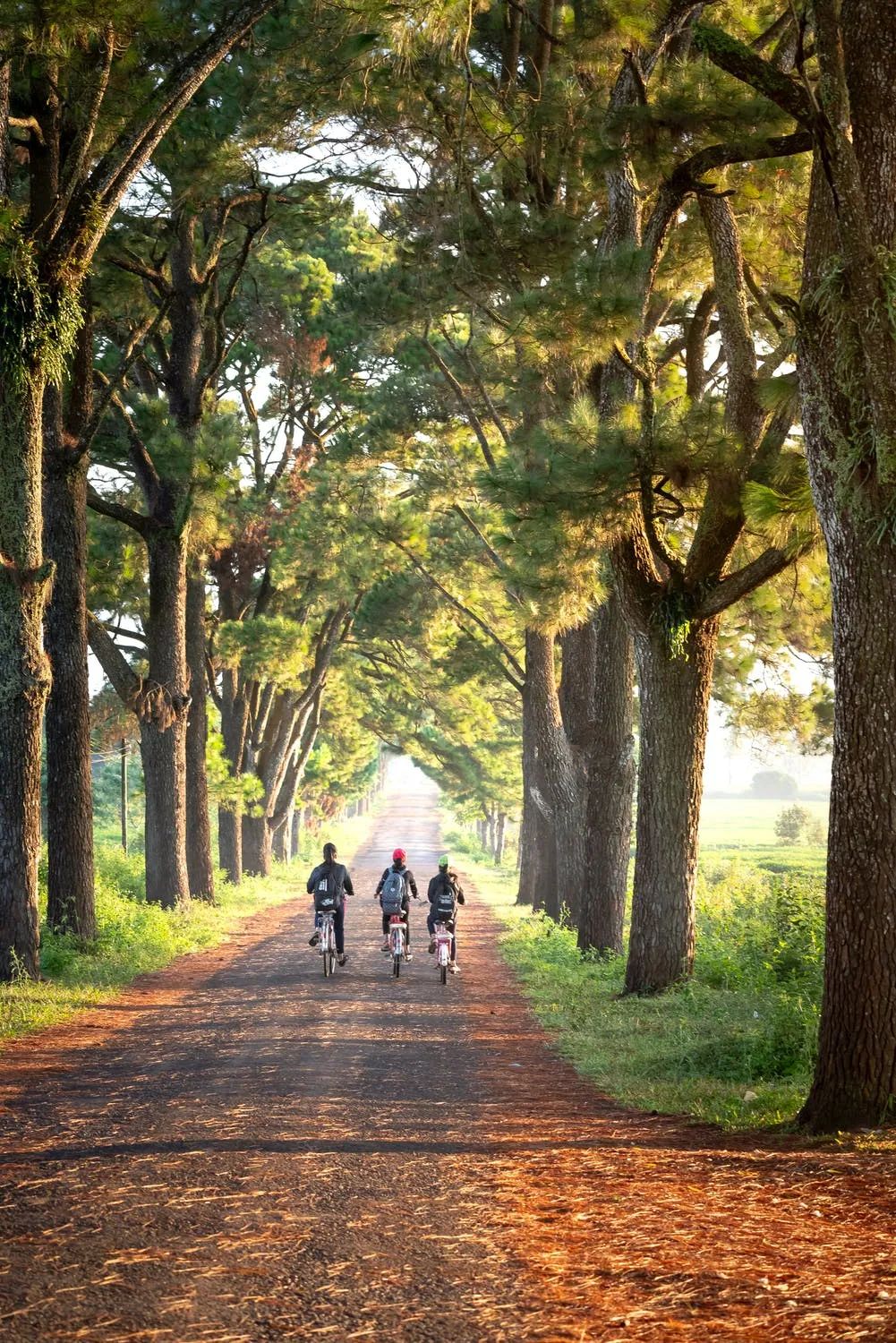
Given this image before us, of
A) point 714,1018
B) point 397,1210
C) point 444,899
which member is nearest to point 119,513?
point 444,899

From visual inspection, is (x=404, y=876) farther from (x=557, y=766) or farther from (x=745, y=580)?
(x=745, y=580)

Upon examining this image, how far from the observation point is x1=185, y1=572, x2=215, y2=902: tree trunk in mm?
24391

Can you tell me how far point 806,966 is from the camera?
1227 centimetres

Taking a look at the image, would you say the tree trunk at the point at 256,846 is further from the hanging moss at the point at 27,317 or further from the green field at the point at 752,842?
the hanging moss at the point at 27,317

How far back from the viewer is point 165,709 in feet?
65.7

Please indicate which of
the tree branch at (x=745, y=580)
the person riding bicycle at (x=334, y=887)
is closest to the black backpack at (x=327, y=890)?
the person riding bicycle at (x=334, y=887)

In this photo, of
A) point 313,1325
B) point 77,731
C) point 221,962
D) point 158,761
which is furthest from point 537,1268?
point 158,761

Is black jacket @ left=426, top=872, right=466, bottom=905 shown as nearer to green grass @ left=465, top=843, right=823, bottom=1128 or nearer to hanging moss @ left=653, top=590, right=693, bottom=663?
green grass @ left=465, top=843, right=823, bottom=1128

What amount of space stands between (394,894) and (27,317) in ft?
29.3

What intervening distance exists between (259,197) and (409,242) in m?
3.83

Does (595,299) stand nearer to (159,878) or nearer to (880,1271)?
(880,1271)

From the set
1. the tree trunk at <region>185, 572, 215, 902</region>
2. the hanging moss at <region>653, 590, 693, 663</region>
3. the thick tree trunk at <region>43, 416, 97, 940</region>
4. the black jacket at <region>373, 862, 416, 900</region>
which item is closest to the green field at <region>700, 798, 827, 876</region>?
the hanging moss at <region>653, 590, 693, 663</region>

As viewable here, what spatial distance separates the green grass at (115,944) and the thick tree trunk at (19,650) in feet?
2.69

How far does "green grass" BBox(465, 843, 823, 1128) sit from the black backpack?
270 cm
